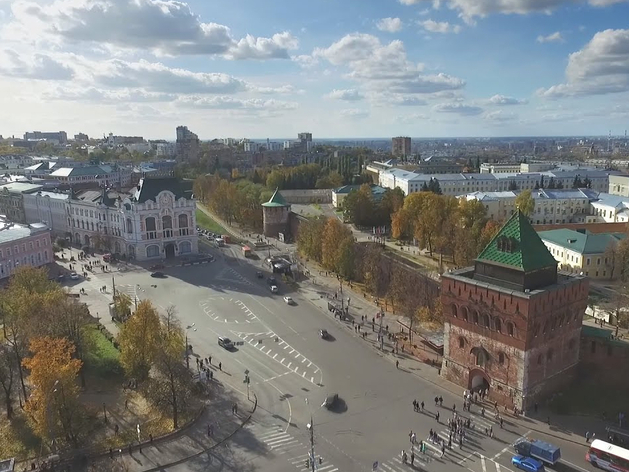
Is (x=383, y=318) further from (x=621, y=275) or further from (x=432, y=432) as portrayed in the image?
(x=621, y=275)

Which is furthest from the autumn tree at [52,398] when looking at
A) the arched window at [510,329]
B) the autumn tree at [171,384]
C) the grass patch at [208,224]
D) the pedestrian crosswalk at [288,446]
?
the grass patch at [208,224]

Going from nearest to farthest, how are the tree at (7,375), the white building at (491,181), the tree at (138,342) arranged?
the tree at (7,375) → the tree at (138,342) → the white building at (491,181)

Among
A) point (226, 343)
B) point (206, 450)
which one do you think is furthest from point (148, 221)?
point (206, 450)

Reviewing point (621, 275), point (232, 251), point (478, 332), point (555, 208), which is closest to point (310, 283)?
point (232, 251)

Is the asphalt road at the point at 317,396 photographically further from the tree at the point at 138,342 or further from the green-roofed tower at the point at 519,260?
the green-roofed tower at the point at 519,260

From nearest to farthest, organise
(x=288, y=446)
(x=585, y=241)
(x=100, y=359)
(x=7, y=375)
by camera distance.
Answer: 1. (x=288, y=446)
2. (x=7, y=375)
3. (x=100, y=359)
4. (x=585, y=241)

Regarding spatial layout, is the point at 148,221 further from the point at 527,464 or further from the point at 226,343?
the point at 527,464

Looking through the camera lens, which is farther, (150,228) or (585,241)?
(150,228)
